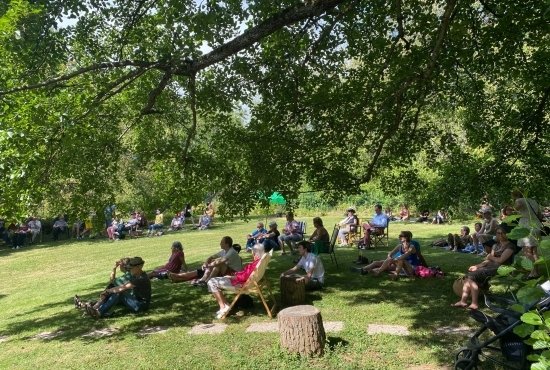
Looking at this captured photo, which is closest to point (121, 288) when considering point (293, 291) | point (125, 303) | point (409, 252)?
point (125, 303)

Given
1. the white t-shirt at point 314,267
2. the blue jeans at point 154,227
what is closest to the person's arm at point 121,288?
the white t-shirt at point 314,267

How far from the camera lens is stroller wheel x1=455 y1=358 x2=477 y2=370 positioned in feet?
13.4

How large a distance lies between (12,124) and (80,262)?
9.48 m

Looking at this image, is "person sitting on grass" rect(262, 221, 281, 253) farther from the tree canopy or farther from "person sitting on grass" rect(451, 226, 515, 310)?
"person sitting on grass" rect(451, 226, 515, 310)

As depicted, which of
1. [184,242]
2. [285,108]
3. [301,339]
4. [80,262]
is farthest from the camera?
[184,242]

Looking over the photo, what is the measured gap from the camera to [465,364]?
4215 millimetres

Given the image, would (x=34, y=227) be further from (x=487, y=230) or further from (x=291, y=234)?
(x=487, y=230)

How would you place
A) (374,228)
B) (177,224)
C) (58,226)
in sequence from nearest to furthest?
(374,228), (58,226), (177,224)

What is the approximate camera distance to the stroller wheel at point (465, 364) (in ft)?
13.4

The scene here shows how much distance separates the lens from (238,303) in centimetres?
704

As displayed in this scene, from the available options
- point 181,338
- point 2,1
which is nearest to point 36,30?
point 2,1

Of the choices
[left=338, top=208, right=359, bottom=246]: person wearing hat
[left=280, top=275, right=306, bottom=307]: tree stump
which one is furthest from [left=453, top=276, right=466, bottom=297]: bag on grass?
[left=338, top=208, right=359, bottom=246]: person wearing hat

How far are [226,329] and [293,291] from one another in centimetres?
128

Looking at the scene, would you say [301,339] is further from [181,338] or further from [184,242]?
[184,242]
